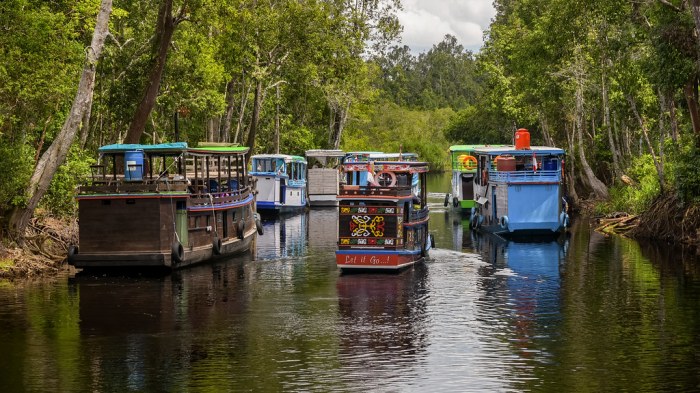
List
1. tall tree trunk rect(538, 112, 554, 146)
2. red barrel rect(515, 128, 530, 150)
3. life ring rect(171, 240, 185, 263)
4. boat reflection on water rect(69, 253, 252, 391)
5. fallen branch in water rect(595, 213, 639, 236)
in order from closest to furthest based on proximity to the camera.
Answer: boat reflection on water rect(69, 253, 252, 391) → life ring rect(171, 240, 185, 263) → red barrel rect(515, 128, 530, 150) → fallen branch in water rect(595, 213, 639, 236) → tall tree trunk rect(538, 112, 554, 146)

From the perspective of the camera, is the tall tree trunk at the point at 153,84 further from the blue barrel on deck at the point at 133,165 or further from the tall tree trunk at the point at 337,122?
the tall tree trunk at the point at 337,122

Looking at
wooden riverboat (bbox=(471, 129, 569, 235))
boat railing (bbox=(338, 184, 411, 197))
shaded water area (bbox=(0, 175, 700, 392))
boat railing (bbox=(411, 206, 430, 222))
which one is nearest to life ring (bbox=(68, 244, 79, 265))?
shaded water area (bbox=(0, 175, 700, 392))

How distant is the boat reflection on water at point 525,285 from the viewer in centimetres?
2397

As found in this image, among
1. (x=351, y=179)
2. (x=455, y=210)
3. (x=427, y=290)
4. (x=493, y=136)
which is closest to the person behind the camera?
(x=427, y=290)

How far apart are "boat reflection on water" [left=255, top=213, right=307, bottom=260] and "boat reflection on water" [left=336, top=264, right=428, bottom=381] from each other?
7541 millimetres

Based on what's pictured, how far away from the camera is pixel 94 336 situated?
23.7 meters

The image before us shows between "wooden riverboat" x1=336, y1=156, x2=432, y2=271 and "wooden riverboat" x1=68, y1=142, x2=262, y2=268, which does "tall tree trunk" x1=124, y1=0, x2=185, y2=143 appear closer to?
"wooden riverboat" x1=68, y1=142, x2=262, y2=268

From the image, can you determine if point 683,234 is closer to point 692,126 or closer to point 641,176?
point 692,126

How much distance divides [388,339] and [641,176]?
105 ft

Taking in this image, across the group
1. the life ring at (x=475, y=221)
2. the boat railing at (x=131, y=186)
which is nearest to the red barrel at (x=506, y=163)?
the life ring at (x=475, y=221)

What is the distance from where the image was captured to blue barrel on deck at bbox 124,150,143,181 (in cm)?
3319

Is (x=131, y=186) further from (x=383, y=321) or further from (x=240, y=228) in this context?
(x=383, y=321)

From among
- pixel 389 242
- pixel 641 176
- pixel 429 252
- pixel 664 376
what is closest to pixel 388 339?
pixel 664 376

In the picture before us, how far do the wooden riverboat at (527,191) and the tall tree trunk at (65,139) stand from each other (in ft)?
59.0
